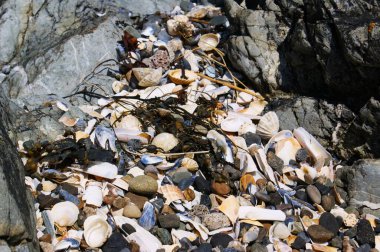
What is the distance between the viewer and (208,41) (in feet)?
22.2

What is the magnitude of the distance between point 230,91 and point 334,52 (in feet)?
4.31

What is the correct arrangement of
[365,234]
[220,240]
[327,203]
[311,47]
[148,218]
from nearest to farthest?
1. [220,240]
2. [148,218]
3. [365,234]
4. [327,203]
5. [311,47]

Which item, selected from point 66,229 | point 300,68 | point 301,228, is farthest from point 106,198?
point 300,68

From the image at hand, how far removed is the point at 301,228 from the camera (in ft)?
15.2

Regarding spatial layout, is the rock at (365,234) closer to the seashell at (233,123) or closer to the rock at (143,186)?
the seashell at (233,123)

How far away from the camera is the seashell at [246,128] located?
18.2ft

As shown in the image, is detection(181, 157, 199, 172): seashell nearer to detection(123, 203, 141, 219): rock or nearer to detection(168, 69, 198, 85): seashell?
detection(123, 203, 141, 219): rock

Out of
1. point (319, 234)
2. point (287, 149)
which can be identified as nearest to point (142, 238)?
point (319, 234)

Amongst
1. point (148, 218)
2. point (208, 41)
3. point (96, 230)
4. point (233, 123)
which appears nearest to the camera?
point (96, 230)

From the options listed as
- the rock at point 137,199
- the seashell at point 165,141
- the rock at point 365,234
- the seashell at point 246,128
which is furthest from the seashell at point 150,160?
the rock at point 365,234

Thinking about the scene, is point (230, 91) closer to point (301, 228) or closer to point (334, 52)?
point (334, 52)

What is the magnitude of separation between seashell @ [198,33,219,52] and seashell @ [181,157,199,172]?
204 cm

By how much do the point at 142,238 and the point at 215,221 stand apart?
2.06ft

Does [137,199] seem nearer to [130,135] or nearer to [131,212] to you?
[131,212]
